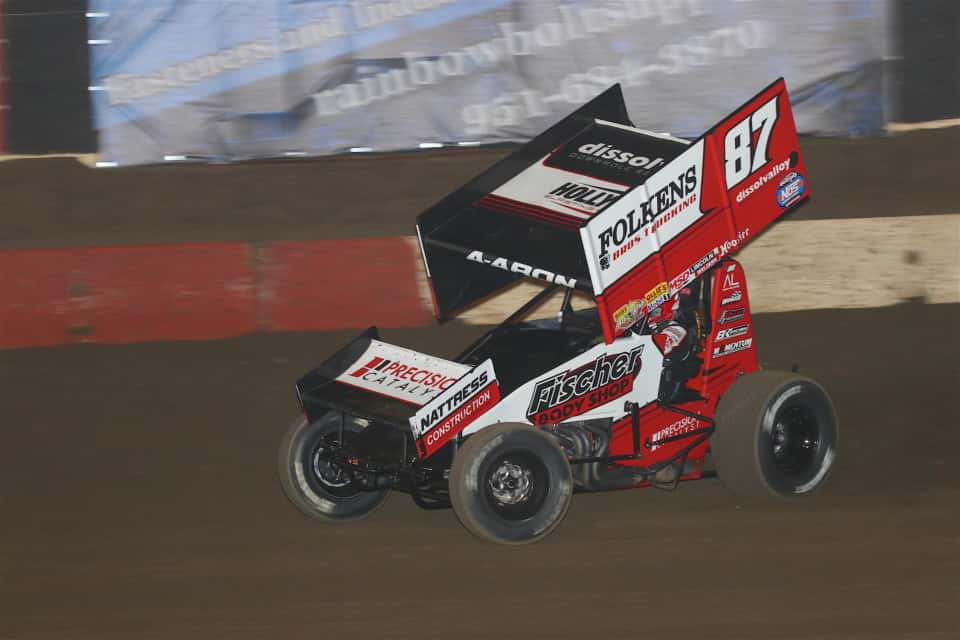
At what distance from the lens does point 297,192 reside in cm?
1045

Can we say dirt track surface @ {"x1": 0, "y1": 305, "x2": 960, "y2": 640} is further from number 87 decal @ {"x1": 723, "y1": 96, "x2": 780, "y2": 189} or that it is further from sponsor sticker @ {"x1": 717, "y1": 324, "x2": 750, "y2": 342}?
number 87 decal @ {"x1": 723, "y1": 96, "x2": 780, "y2": 189}

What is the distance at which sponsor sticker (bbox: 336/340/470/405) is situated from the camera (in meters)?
7.02

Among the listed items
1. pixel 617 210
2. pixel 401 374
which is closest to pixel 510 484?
pixel 401 374

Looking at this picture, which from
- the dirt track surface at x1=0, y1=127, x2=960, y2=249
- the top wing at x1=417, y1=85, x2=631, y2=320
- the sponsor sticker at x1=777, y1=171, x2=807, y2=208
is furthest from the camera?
the dirt track surface at x1=0, y1=127, x2=960, y2=249

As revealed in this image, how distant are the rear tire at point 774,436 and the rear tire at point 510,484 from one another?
1090mm

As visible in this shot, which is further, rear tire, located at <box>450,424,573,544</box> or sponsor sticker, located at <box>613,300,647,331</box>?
sponsor sticker, located at <box>613,300,647,331</box>

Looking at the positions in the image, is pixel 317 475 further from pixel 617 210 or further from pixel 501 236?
pixel 617 210

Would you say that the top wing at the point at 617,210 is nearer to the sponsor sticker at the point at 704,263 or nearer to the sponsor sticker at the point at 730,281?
the sponsor sticker at the point at 704,263

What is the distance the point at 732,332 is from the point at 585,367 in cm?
104

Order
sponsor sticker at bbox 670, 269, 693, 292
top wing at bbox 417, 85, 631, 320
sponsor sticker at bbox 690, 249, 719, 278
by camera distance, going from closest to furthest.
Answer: top wing at bbox 417, 85, 631, 320 < sponsor sticker at bbox 670, 269, 693, 292 < sponsor sticker at bbox 690, 249, 719, 278

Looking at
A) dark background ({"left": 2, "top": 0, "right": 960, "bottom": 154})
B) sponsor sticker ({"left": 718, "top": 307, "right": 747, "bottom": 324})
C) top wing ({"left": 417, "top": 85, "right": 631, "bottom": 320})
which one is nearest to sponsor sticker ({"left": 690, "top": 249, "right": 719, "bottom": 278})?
sponsor sticker ({"left": 718, "top": 307, "right": 747, "bottom": 324})

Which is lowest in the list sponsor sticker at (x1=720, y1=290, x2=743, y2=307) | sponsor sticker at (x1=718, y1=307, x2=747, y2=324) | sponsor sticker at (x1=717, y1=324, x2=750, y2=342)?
sponsor sticker at (x1=717, y1=324, x2=750, y2=342)

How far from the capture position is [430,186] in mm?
10453

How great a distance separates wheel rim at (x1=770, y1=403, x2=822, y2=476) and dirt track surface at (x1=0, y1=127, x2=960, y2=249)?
304 centimetres
